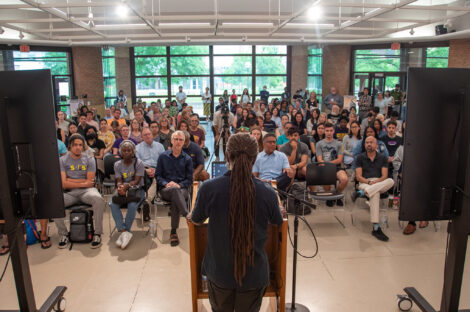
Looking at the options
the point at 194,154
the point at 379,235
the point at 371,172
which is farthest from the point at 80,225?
the point at 371,172

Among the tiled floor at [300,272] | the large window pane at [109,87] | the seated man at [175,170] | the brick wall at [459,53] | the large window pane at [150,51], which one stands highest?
the large window pane at [150,51]

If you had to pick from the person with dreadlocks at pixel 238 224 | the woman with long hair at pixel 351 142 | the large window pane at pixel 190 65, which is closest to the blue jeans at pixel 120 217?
the person with dreadlocks at pixel 238 224

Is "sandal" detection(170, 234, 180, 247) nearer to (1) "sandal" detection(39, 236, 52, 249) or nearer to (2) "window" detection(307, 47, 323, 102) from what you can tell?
(1) "sandal" detection(39, 236, 52, 249)

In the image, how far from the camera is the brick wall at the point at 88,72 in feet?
46.6

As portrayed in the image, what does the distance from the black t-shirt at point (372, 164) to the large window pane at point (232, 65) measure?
13.0 metres

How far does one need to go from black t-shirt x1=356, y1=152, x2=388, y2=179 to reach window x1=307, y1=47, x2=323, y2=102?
34.9 feet

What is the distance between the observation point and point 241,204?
5.93 feet

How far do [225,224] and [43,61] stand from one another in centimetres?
1400

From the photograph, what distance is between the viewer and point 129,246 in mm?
4605

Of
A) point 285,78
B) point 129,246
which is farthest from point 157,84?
point 129,246

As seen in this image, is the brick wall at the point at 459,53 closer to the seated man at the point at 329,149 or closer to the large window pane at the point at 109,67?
the seated man at the point at 329,149

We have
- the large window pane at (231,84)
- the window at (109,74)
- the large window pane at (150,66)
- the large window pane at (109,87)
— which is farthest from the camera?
the large window pane at (231,84)

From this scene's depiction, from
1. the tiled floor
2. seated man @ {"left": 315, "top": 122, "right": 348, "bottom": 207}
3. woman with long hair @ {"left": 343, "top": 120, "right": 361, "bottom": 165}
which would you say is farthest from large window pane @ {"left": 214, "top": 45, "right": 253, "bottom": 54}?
the tiled floor

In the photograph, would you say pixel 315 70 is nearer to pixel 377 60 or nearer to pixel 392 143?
pixel 377 60
